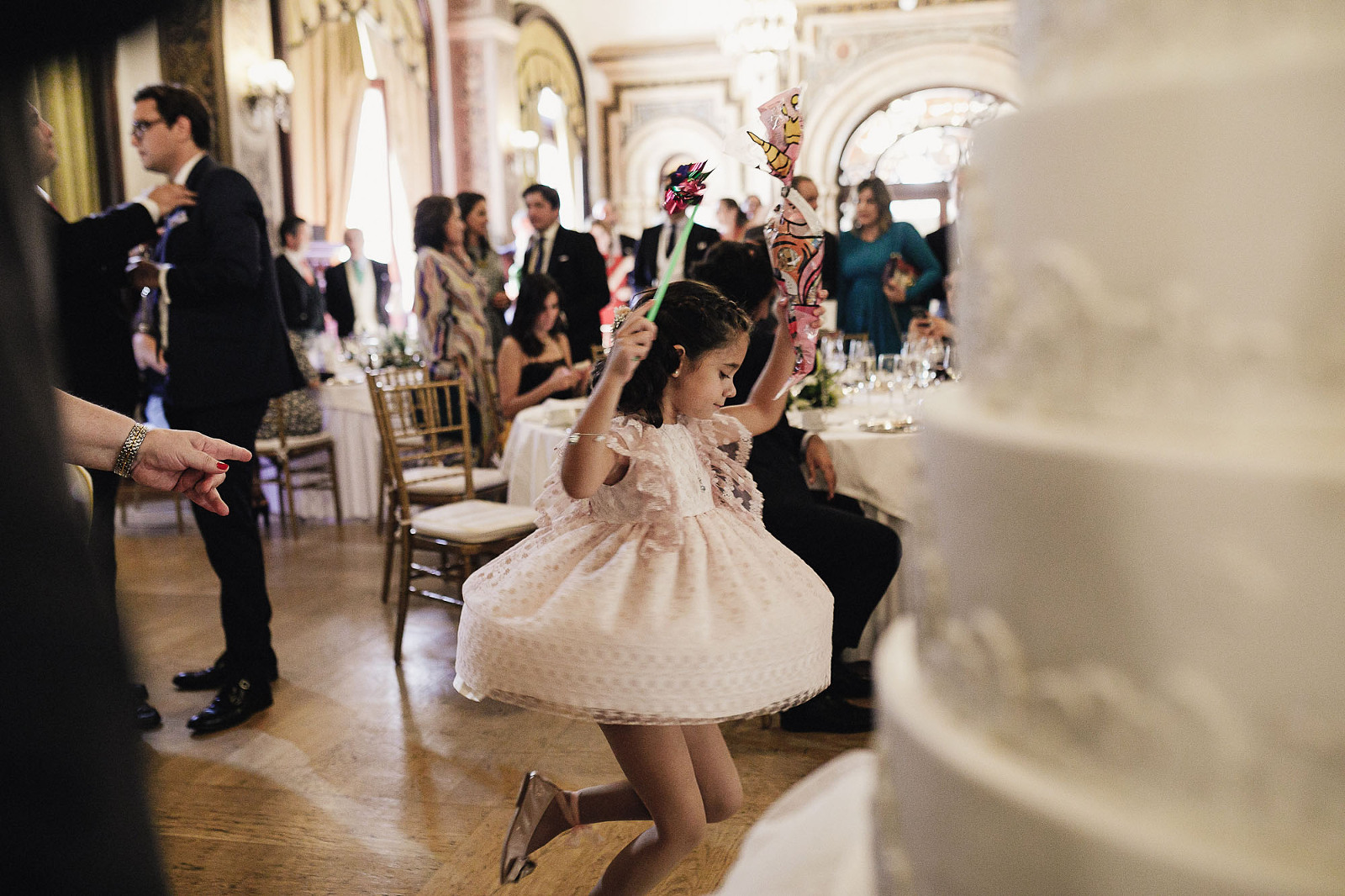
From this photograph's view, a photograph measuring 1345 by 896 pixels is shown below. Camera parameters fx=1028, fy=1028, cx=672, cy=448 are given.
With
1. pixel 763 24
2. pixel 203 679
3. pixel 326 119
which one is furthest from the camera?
pixel 763 24

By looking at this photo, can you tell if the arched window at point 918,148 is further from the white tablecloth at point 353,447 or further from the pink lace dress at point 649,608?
the pink lace dress at point 649,608

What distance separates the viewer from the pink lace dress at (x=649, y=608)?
64.2 inches

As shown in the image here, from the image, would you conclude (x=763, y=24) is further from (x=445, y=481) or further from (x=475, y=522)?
(x=475, y=522)

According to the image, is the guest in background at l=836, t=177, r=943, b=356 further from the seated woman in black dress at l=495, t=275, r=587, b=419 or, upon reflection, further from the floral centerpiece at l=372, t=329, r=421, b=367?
the floral centerpiece at l=372, t=329, r=421, b=367

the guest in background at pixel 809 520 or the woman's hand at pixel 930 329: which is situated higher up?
the woman's hand at pixel 930 329

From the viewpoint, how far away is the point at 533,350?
4.61 m

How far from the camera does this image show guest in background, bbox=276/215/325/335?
6617mm

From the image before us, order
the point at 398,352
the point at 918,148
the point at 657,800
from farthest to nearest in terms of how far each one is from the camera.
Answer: the point at 918,148, the point at 398,352, the point at 657,800

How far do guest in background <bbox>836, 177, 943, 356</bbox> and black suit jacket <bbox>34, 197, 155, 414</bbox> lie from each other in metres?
3.16

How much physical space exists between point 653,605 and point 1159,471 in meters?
1.10

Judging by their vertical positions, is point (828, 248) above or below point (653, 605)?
above

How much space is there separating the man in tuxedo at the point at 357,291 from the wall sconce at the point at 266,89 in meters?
1.12

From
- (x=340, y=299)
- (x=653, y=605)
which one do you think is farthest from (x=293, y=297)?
(x=653, y=605)

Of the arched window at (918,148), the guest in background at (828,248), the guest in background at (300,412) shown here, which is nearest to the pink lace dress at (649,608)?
the guest in background at (828,248)
